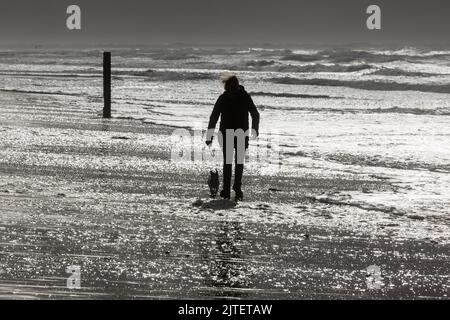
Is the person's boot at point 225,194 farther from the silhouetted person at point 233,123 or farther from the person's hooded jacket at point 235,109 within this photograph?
the person's hooded jacket at point 235,109

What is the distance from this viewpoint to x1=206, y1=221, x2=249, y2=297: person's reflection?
668 cm

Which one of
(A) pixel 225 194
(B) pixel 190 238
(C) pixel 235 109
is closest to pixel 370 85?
(C) pixel 235 109

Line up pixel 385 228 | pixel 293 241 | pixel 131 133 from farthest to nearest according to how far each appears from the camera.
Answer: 1. pixel 131 133
2. pixel 385 228
3. pixel 293 241

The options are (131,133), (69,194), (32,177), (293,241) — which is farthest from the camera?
(131,133)

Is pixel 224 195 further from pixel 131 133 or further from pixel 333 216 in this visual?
pixel 131 133

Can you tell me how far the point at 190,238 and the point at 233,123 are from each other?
114 inches

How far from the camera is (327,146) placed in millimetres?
17203

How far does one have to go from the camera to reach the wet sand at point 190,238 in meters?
6.68

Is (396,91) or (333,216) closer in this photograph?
(333,216)

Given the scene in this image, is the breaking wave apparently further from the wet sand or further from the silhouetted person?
the silhouetted person

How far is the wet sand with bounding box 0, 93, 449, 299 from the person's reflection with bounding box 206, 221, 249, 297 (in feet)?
0.04

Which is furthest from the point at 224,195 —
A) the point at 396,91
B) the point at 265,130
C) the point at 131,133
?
the point at 396,91

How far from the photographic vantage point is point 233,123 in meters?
10.8

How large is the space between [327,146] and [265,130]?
342 centimetres
